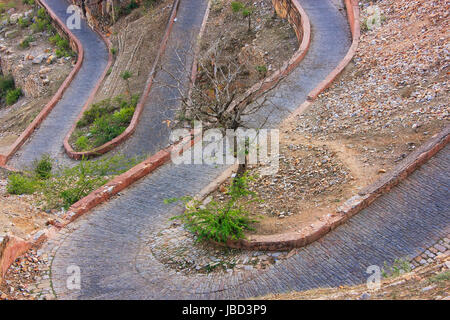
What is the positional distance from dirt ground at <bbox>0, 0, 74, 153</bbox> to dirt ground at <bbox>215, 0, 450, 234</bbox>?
1114 cm

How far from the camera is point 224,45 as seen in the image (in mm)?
15734

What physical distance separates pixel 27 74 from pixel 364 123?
16.6m

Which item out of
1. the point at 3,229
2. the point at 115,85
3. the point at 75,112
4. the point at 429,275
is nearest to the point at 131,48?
the point at 115,85

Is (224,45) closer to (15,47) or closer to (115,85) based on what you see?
Result: (115,85)

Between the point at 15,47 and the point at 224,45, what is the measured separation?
1291cm

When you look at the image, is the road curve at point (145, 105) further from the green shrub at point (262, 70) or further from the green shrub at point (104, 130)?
the green shrub at point (262, 70)

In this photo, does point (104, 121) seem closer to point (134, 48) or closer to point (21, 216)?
point (134, 48)

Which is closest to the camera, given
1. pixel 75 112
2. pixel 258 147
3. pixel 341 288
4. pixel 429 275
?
pixel 429 275

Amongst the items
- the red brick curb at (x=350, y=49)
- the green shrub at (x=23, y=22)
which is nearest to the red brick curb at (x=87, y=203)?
the red brick curb at (x=350, y=49)

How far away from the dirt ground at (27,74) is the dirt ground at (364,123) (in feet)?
36.6

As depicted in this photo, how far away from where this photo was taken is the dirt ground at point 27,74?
695 inches

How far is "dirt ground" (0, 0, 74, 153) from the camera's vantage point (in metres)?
17.6

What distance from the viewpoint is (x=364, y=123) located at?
912cm

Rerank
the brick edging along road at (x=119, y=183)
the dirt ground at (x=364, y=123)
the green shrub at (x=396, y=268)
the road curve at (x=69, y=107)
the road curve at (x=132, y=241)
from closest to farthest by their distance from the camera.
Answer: the green shrub at (x=396, y=268), the road curve at (x=132, y=241), the dirt ground at (x=364, y=123), the brick edging along road at (x=119, y=183), the road curve at (x=69, y=107)
